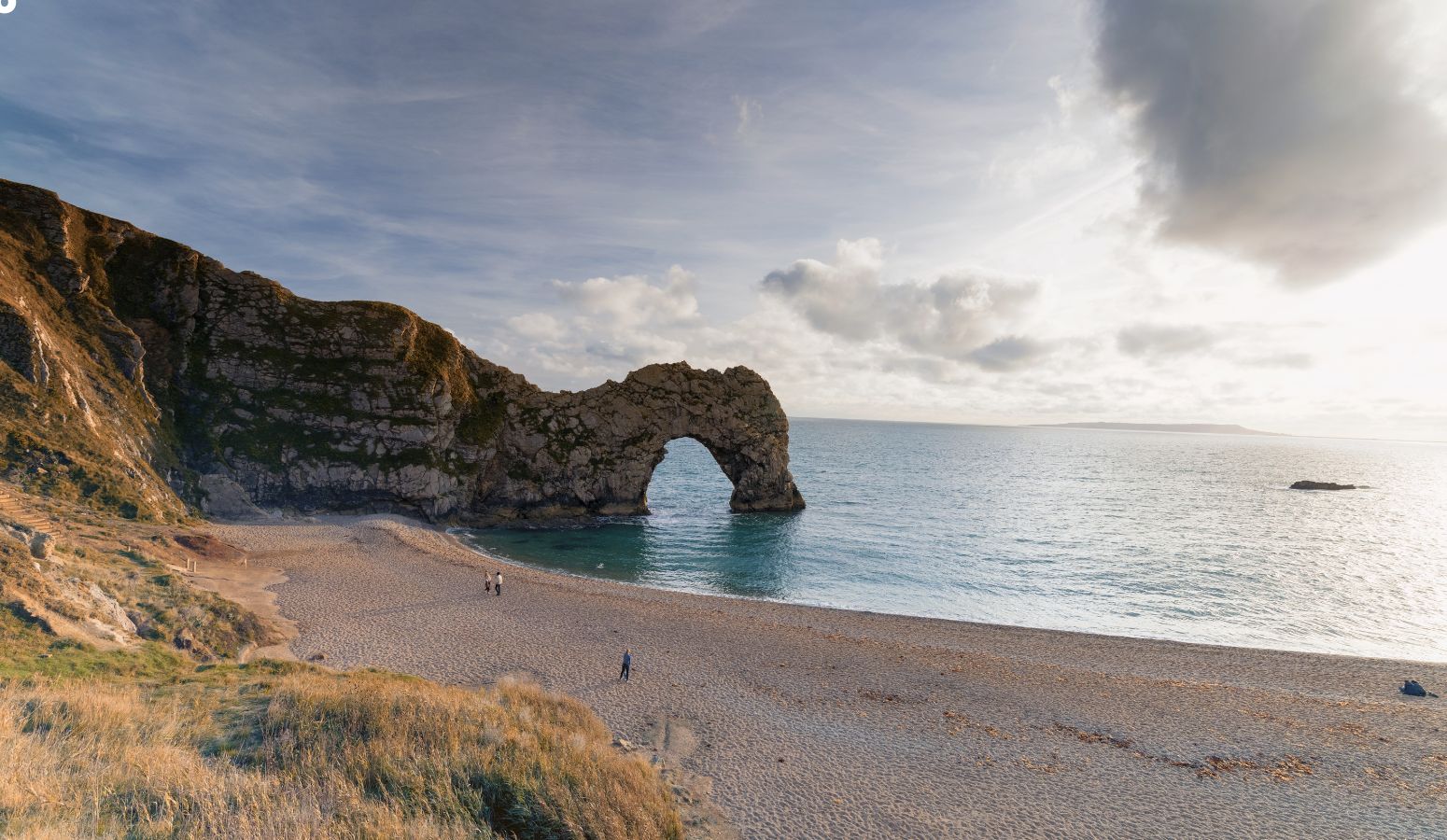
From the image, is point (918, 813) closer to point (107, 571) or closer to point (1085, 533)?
point (107, 571)

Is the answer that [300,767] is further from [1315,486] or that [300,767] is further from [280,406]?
[1315,486]

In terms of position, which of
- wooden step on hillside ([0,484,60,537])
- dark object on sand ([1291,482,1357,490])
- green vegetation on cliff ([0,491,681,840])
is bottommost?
green vegetation on cliff ([0,491,681,840])

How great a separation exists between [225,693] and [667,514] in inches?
2233

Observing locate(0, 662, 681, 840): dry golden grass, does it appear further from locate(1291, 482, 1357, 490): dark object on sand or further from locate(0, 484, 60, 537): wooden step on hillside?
locate(1291, 482, 1357, 490): dark object on sand

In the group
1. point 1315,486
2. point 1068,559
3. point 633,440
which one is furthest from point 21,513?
point 1315,486

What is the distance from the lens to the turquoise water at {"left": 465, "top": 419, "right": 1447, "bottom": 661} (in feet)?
123

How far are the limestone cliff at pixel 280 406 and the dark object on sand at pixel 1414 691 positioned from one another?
2024 inches

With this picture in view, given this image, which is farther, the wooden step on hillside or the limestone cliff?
the limestone cliff

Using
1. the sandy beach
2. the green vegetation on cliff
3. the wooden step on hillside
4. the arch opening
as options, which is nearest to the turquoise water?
the arch opening

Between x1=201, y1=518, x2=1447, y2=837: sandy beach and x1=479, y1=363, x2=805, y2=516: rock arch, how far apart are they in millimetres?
24668

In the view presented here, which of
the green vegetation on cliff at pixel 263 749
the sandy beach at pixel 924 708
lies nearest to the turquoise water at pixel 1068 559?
the sandy beach at pixel 924 708

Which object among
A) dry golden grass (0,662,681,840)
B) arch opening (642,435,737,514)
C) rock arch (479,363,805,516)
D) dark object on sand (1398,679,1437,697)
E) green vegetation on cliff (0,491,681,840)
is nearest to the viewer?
dry golden grass (0,662,681,840)

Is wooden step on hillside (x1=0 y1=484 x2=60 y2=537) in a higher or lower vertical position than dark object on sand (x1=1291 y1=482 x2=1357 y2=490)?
lower

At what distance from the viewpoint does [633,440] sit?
66.4 meters
